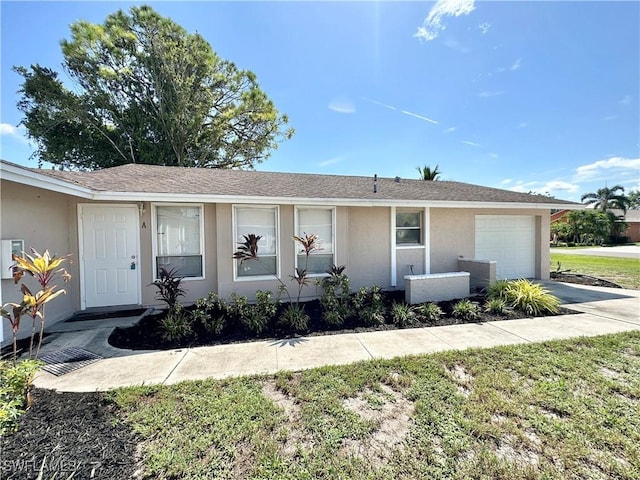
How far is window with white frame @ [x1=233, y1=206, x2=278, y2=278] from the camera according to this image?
6969 millimetres

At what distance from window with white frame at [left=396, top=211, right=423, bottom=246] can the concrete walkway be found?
353 cm

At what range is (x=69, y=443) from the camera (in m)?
2.30

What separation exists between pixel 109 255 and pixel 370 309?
20.8 ft

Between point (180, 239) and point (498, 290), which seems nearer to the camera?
point (180, 239)

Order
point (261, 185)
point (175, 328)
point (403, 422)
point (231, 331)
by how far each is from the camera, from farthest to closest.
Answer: point (261, 185) < point (231, 331) < point (175, 328) < point (403, 422)

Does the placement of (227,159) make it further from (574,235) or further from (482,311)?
(574,235)

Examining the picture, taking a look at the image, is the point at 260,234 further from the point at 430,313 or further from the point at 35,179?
the point at 430,313

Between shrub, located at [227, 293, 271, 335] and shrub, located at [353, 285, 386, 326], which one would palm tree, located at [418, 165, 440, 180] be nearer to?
shrub, located at [353, 285, 386, 326]

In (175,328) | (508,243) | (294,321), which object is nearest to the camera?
(175,328)

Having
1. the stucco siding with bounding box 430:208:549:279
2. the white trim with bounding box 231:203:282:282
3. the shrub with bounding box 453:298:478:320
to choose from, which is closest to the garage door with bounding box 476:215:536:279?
the stucco siding with bounding box 430:208:549:279

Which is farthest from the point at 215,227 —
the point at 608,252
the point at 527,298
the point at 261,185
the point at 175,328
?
the point at 608,252

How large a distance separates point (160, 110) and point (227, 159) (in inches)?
195

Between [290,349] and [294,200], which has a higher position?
[294,200]

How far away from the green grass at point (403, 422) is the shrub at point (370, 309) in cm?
184
